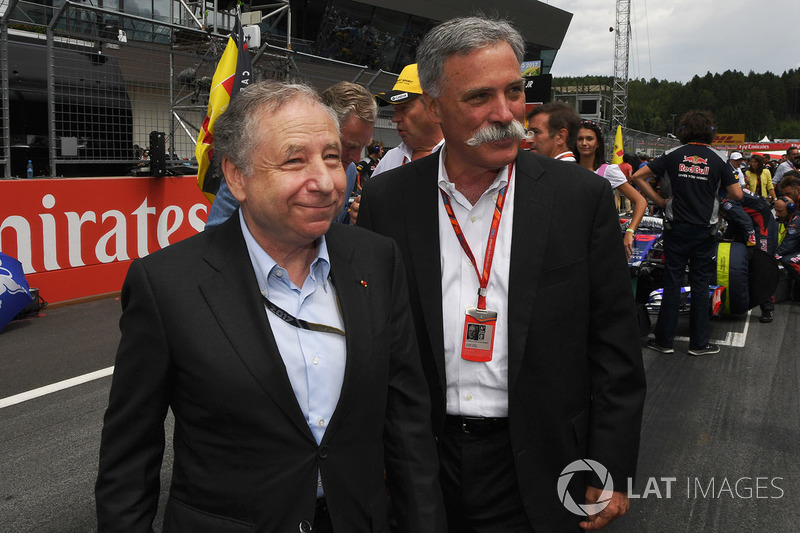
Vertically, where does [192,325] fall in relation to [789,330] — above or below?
above

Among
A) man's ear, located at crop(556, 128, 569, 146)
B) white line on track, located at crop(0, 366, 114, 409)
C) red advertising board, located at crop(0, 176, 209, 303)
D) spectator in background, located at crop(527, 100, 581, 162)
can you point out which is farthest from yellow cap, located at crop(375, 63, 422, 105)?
red advertising board, located at crop(0, 176, 209, 303)

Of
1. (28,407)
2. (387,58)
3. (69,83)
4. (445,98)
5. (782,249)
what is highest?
(387,58)

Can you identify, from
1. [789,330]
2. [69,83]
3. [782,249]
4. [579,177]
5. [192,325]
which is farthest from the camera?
[782,249]

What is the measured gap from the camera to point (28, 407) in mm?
4574

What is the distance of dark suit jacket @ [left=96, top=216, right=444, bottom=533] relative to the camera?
1.55 m

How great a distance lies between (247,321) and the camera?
1.58 m

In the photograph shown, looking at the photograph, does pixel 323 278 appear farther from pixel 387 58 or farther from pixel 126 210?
pixel 387 58

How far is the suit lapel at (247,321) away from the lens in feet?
5.07

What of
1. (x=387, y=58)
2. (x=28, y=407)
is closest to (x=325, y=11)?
(x=387, y=58)

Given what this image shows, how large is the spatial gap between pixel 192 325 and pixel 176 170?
8.06 meters

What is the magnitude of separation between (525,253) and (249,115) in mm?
872

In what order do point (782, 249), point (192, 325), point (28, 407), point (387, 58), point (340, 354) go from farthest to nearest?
1. point (387, 58)
2. point (782, 249)
3. point (28, 407)
4. point (340, 354)
5. point (192, 325)

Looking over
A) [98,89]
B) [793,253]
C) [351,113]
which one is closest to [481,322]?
[351,113]

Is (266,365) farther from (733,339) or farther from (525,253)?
(733,339)
